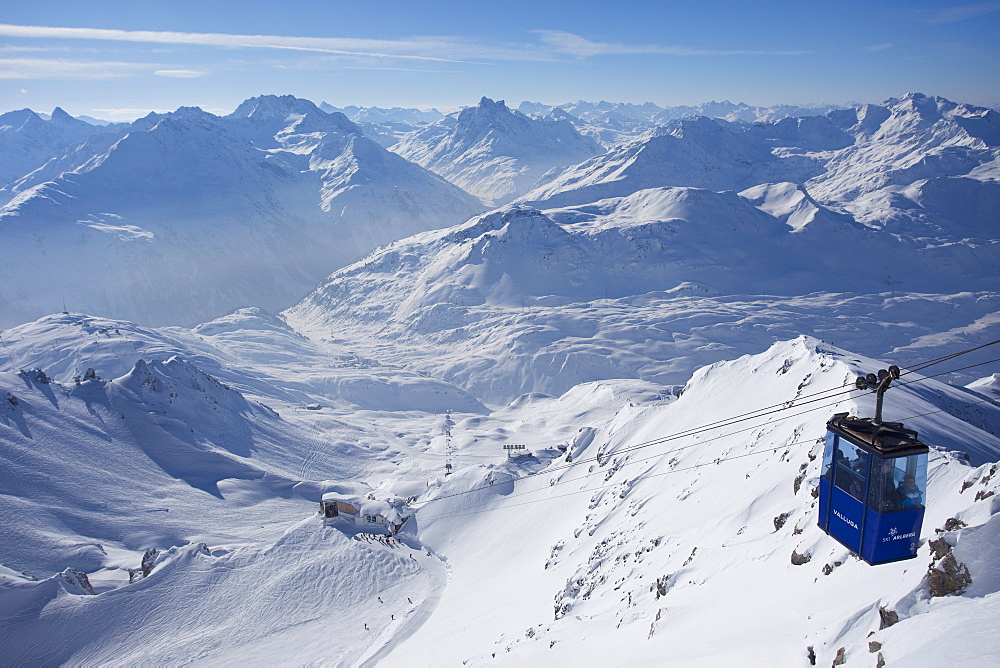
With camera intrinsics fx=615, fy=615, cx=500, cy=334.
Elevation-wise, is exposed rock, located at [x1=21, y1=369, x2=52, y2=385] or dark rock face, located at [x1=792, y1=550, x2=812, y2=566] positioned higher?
dark rock face, located at [x1=792, y1=550, x2=812, y2=566]

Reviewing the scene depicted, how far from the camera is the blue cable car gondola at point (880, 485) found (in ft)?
46.9

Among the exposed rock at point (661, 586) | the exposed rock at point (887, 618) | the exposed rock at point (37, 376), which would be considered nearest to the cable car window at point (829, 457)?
the exposed rock at point (887, 618)

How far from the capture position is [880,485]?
14430 mm

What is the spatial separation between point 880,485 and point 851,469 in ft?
3.29

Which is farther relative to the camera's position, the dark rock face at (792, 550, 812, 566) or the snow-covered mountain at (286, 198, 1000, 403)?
the snow-covered mountain at (286, 198, 1000, 403)

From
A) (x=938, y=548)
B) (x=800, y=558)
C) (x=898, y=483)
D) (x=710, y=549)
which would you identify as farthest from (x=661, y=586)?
(x=898, y=483)

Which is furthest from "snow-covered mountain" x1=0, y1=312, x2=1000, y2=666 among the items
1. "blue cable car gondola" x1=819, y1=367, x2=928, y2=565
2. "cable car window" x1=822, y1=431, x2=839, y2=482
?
"cable car window" x1=822, y1=431, x2=839, y2=482

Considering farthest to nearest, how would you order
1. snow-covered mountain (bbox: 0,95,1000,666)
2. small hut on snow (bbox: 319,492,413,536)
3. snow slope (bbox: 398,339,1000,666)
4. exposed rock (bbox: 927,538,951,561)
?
1. small hut on snow (bbox: 319,492,413,536)
2. snow-covered mountain (bbox: 0,95,1000,666)
3. snow slope (bbox: 398,339,1000,666)
4. exposed rock (bbox: 927,538,951,561)

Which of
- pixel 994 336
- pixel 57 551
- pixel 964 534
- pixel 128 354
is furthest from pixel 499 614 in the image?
pixel 994 336

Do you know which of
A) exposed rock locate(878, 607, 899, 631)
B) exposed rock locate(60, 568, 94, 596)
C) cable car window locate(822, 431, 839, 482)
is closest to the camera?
exposed rock locate(878, 607, 899, 631)

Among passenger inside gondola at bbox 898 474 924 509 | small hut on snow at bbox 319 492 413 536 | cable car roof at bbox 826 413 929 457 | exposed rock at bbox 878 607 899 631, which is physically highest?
cable car roof at bbox 826 413 929 457

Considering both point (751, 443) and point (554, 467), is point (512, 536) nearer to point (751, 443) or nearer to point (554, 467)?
point (554, 467)

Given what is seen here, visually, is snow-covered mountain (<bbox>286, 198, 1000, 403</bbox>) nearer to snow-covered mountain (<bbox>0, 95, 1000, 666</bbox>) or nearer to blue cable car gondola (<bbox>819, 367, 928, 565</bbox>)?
snow-covered mountain (<bbox>0, 95, 1000, 666</bbox>)

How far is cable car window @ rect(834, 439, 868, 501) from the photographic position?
14.9 meters
